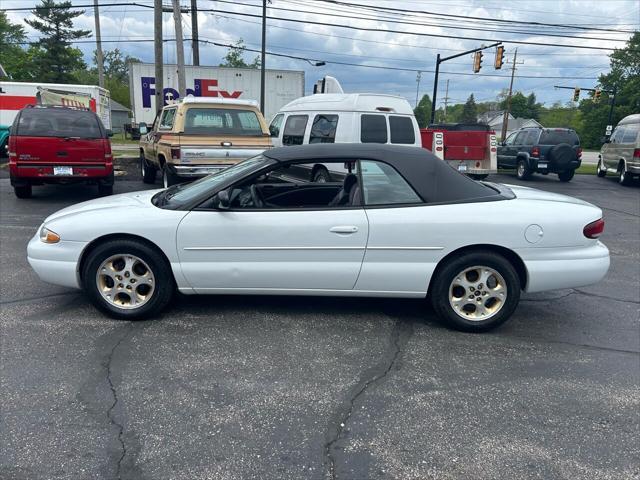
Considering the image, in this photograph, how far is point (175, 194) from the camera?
4355 millimetres

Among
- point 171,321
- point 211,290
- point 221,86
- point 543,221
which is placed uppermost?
point 221,86

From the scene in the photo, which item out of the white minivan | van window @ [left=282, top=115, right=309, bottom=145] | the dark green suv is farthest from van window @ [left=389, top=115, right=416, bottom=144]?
the dark green suv

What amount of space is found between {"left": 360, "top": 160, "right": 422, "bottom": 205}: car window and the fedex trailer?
19394 mm

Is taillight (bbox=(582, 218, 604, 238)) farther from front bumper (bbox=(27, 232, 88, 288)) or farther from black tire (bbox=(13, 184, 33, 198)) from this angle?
black tire (bbox=(13, 184, 33, 198))

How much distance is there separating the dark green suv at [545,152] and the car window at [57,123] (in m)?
13.9

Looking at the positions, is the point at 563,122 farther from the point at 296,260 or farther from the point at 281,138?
the point at 296,260

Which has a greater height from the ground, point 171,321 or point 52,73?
point 52,73

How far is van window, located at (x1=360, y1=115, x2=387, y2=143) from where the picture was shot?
1057 cm

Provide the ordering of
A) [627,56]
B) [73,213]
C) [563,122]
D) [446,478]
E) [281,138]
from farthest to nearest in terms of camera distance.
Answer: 1. [563,122]
2. [627,56]
3. [281,138]
4. [73,213]
5. [446,478]

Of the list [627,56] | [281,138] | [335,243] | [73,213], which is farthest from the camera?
[627,56]

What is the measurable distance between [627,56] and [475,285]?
7283 centimetres

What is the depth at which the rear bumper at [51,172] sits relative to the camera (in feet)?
29.2

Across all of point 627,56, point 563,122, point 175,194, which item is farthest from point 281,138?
point 563,122

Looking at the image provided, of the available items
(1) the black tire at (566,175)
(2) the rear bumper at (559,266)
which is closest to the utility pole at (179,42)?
(1) the black tire at (566,175)
